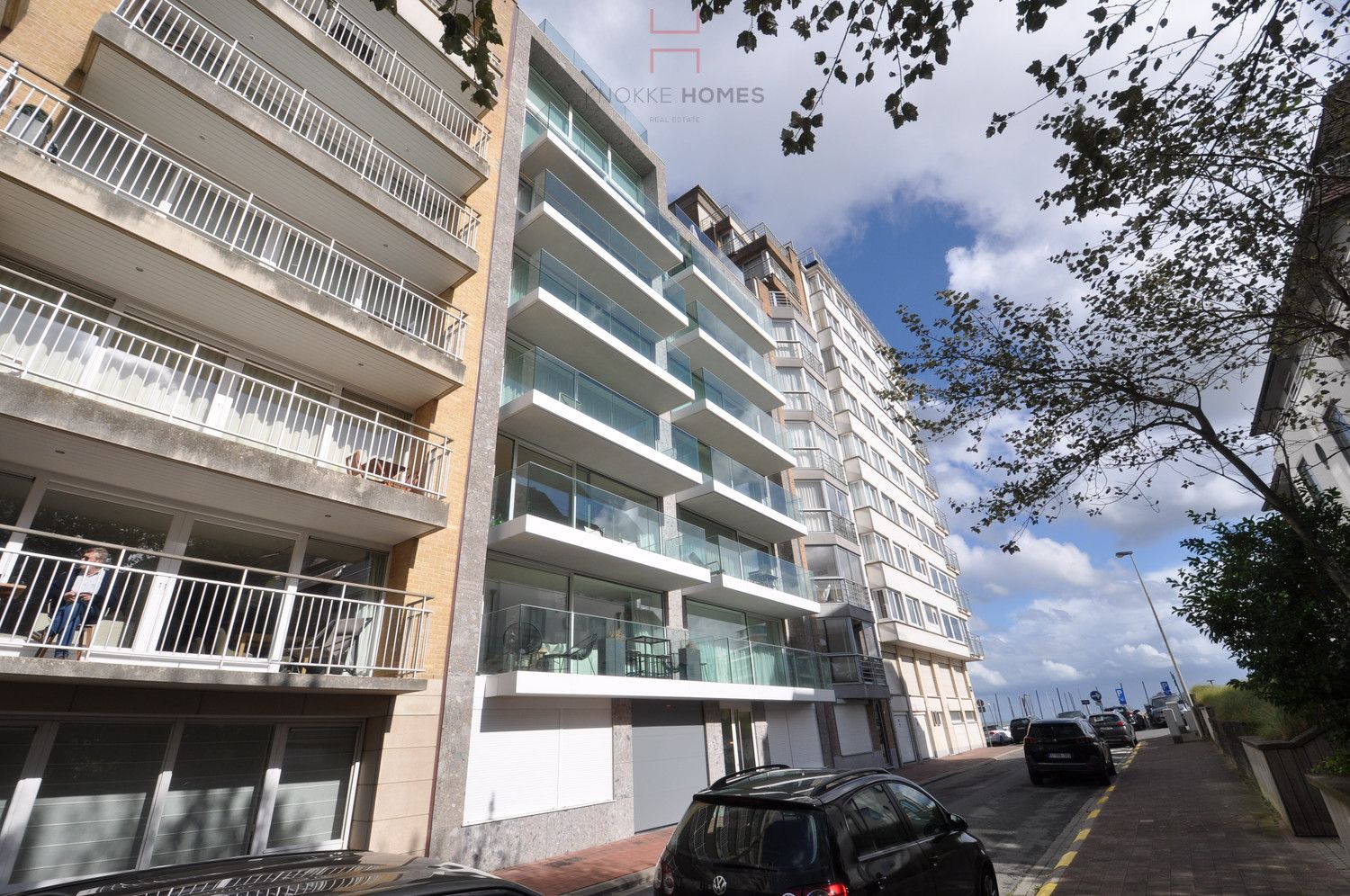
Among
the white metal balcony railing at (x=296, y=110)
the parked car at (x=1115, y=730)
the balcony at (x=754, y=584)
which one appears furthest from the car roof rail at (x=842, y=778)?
the parked car at (x=1115, y=730)

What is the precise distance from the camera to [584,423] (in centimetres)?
1397

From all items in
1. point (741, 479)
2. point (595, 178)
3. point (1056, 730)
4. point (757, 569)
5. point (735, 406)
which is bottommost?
point (1056, 730)

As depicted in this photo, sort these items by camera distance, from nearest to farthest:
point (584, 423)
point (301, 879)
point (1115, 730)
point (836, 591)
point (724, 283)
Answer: point (301, 879) < point (584, 423) < point (724, 283) < point (836, 591) < point (1115, 730)

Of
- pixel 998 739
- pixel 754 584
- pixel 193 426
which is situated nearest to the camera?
pixel 193 426

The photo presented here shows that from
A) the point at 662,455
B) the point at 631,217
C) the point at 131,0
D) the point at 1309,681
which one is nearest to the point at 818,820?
the point at 1309,681

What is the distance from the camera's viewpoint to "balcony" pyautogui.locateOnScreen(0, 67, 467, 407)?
770 cm

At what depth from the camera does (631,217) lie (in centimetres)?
1980

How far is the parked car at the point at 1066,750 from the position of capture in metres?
15.1

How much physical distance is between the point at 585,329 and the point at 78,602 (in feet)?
34.0

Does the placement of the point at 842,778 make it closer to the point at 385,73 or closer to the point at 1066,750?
the point at 1066,750

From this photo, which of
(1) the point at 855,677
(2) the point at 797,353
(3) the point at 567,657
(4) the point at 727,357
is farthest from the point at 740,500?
(2) the point at 797,353

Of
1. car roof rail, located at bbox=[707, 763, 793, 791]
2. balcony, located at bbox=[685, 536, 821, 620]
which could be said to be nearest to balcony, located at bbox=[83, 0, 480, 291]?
balcony, located at bbox=[685, 536, 821, 620]

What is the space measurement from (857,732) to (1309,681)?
17.1m

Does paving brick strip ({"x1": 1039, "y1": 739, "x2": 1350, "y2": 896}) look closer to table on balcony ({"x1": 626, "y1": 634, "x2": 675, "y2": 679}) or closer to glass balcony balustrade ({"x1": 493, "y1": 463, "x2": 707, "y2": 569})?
table on balcony ({"x1": 626, "y1": 634, "x2": 675, "y2": 679})
